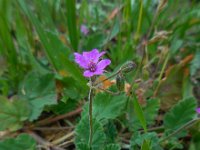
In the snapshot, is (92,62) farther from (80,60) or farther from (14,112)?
(14,112)

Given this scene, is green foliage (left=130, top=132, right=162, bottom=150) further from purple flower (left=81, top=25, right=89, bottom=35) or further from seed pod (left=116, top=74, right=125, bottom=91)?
purple flower (left=81, top=25, right=89, bottom=35)

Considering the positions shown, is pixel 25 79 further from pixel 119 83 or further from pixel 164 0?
pixel 164 0

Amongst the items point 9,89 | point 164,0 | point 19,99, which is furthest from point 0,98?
point 164,0

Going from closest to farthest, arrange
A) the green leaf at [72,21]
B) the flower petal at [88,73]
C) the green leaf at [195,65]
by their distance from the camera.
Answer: the flower petal at [88,73] < the green leaf at [72,21] < the green leaf at [195,65]

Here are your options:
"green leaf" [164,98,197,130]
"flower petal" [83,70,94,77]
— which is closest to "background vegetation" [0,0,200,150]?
"green leaf" [164,98,197,130]

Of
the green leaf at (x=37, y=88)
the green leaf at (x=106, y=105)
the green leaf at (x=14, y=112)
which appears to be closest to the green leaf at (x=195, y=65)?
the green leaf at (x=106, y=105)

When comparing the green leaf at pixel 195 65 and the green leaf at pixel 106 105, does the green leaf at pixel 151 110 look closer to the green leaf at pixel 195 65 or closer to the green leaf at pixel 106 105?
the green leaf at pixel 106 105
